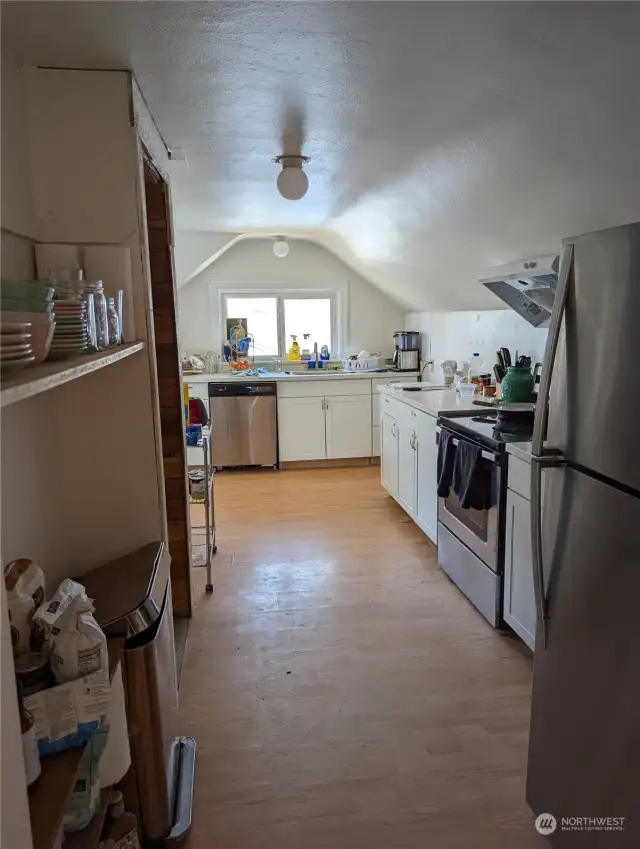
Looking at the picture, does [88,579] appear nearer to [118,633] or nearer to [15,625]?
[118,633]

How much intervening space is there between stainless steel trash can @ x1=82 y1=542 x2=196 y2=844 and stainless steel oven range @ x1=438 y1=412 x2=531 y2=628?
149 cm

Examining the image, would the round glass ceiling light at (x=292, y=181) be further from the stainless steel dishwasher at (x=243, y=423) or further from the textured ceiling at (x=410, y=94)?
the stainless steel dishwasher at (x=243, y=423)

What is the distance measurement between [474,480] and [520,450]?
0.35m

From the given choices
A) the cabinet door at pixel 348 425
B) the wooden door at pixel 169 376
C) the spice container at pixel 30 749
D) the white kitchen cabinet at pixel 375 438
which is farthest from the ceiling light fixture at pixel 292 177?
the white kitchen cabinet at pixel 375 438

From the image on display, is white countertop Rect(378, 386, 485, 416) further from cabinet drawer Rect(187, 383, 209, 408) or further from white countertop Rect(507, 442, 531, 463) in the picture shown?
cabinet drawer Rect(187, 383, 209, 408)

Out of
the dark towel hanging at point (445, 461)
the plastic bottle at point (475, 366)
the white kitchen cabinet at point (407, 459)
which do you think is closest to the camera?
the dark towel hanging at point (445, 461)

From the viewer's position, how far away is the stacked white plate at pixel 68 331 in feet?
4.03

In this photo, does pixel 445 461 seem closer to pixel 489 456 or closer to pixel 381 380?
pixel 489 456

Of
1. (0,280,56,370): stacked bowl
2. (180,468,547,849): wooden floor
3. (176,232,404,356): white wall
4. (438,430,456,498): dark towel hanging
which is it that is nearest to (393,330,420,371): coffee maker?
(176,232,404,356): white wall

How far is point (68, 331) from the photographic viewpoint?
1.25 m

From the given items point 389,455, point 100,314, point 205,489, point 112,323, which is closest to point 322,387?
point 389,455

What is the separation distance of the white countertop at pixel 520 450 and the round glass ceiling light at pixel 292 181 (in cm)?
147

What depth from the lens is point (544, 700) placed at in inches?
62.1

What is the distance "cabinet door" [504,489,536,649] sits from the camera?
7.86 feet
